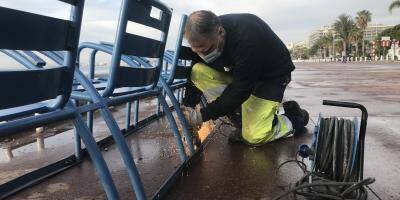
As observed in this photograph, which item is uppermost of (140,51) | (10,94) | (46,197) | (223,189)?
(140,51)

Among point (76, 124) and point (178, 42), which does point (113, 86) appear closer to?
point (76, 124)

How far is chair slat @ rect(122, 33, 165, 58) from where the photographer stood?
102 inches

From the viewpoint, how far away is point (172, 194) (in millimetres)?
2793

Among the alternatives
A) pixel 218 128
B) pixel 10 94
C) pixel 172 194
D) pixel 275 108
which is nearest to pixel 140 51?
pixel 172 194

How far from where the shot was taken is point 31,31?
1634 millimetres

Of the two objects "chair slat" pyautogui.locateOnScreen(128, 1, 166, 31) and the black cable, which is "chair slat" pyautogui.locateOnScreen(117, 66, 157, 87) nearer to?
"chair slat" pyautogui.locateOnScreen(128, 1, 166, 31)

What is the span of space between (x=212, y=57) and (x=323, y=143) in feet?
4.90

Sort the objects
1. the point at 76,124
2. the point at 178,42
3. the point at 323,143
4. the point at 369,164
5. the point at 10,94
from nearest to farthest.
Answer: the point at 10,94 → the point at 76,124 → the point at 323,143 → the point at 369,164 → the point at 178,42

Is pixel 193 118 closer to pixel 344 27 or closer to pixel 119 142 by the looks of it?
pixel 119 142

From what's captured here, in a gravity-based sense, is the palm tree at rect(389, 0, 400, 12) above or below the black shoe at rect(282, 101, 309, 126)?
above

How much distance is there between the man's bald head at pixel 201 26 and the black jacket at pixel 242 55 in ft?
0.79

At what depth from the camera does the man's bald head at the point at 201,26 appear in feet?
10.9

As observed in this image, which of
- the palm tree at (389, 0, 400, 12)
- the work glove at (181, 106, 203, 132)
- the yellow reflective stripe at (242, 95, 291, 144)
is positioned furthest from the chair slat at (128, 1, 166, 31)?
the palm tree at (389, 0, 400, 12)

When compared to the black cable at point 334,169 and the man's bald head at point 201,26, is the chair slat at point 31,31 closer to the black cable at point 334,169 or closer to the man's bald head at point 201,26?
the black cable at point 334,169
